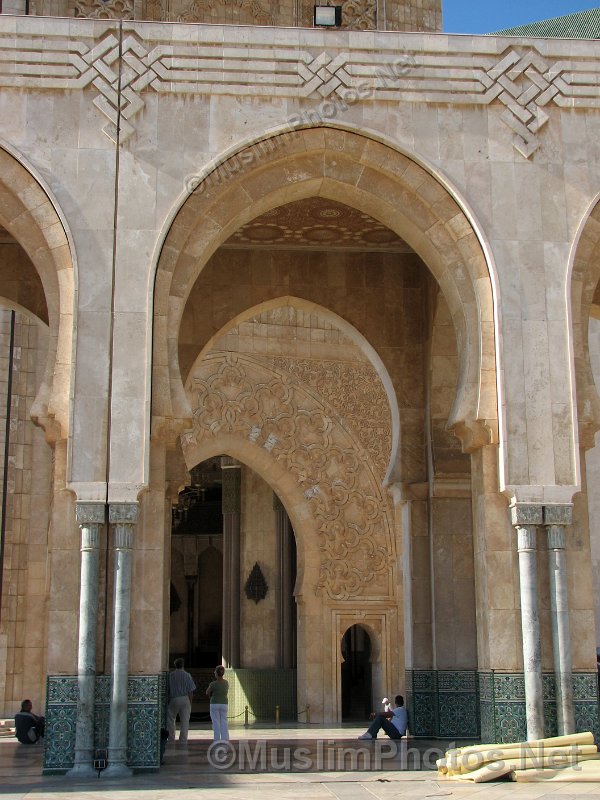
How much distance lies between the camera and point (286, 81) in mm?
7848

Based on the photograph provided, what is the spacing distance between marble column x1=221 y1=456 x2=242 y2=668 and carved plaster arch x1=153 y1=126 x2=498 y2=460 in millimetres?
8915

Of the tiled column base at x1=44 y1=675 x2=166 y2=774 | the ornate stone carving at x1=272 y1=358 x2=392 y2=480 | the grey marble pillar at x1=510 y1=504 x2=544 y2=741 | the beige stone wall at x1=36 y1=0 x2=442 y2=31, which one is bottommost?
the tiled column base at x1=44 y1=675 x2=166 y2=774

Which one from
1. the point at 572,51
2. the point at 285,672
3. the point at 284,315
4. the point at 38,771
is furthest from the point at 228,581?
the point at 572,51

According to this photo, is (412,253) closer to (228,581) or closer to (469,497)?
(469,497)

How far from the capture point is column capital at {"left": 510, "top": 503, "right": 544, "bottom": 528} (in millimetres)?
7348

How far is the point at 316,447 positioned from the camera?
1476 cm

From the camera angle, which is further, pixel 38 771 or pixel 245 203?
pixel 245 203

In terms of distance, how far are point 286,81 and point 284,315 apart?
7.25m

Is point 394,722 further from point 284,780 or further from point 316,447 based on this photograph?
point 316,447

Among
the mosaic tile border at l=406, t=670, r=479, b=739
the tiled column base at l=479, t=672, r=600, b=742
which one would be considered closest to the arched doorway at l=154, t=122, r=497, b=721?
the mosaic tile border at l=406, t=670, r=479, b=739

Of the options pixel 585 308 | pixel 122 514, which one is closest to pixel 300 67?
pixel 585 308

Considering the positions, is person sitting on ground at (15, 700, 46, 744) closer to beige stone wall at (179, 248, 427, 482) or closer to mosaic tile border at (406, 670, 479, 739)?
mosaic tile border at (406, 670, 479, 739)

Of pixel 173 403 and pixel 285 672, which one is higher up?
pixel 173 403

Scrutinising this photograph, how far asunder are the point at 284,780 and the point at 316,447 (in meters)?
8.10
